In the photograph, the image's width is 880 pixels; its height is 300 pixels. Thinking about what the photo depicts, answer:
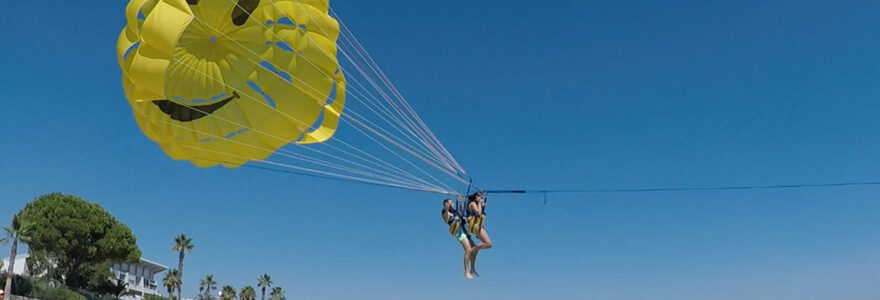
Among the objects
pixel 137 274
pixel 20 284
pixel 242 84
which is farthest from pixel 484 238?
pixel 137 274

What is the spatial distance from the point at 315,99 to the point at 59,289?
29054mm

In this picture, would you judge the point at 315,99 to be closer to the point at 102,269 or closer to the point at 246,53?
the point at 246,53

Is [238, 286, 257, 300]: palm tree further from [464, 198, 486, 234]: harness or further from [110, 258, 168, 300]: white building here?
[464, 198, 486, 234]: harness

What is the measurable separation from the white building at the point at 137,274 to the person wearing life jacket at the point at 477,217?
188 ft

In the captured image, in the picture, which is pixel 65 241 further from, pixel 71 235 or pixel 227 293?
pixel 227 293

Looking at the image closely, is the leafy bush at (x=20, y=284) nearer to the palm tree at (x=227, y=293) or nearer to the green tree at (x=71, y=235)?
the green tree at (x=71, y=235)

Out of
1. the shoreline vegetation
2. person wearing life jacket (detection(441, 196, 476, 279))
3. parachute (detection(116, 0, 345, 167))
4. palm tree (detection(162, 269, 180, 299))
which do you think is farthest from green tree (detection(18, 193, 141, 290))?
person wearing life jacket (detection(441, 196, 476, 279))

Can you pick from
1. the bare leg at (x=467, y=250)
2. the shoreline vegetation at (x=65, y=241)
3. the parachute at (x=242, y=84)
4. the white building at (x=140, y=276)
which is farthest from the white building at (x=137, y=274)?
the bare leg at (x=467, y=250)

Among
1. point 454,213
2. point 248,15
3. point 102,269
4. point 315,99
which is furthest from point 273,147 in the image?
point 102,269

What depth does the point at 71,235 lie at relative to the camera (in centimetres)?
4012

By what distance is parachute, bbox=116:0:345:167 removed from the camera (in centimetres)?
1258

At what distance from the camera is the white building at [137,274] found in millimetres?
64000

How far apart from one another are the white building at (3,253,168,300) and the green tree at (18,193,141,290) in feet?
64.7

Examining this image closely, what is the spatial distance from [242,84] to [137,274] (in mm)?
63908
